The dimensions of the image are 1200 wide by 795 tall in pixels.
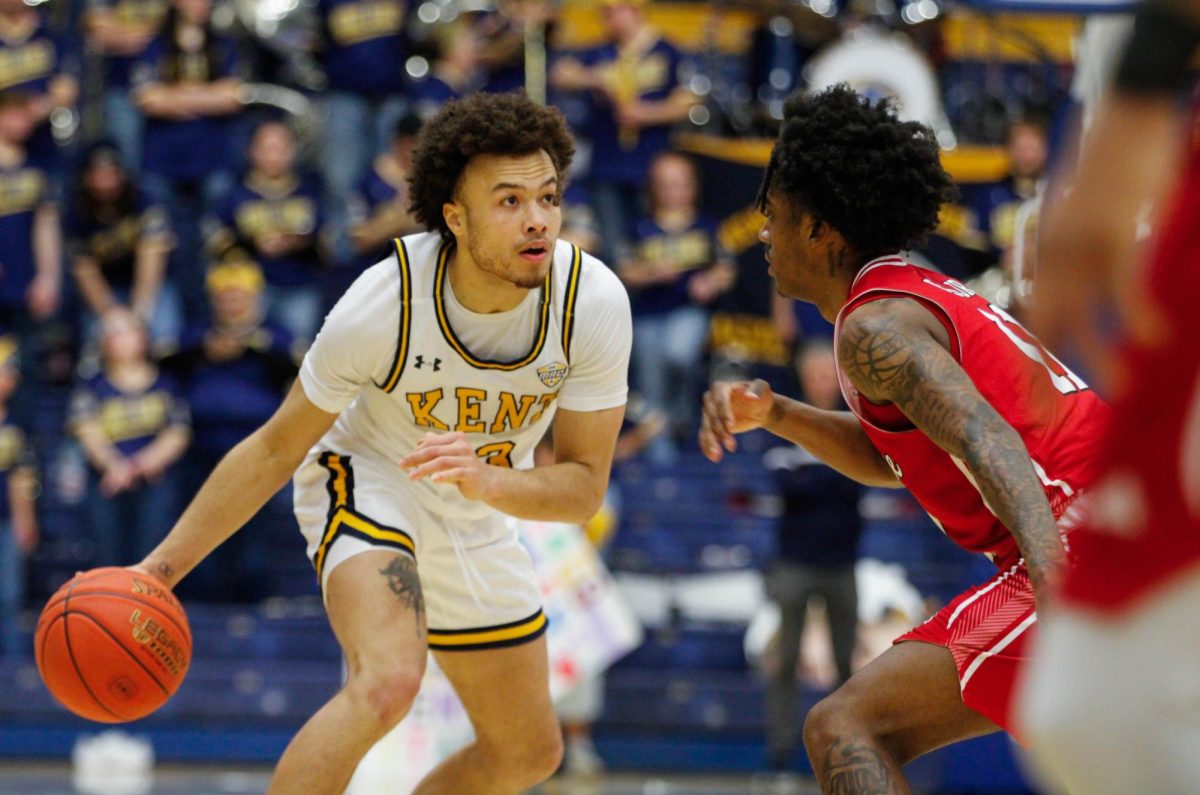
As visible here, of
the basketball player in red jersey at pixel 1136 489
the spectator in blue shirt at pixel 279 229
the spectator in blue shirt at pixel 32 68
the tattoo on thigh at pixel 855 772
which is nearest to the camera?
the basketball player in red jersey at pixel 1136 489

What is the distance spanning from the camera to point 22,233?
9.19 meters

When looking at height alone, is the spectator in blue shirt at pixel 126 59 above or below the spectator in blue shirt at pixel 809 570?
above

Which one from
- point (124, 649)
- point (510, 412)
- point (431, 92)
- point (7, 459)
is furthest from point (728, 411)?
point (431, 92)

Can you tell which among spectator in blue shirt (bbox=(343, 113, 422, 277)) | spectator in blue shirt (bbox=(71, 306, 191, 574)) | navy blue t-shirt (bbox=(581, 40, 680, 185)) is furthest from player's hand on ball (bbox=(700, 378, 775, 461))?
navy blue t-shirt (bbox=(581, 40, 680, 185))

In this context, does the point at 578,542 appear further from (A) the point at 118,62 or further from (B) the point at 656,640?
(A) the point at 118,62

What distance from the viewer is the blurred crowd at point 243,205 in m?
8.78

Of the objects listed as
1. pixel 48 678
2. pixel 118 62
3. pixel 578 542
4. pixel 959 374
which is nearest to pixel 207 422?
pixel 578 542

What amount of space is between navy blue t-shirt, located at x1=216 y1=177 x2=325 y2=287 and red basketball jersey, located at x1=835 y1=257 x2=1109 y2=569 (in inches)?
242

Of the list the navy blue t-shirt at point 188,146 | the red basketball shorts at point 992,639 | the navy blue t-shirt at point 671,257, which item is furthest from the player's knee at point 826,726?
the navy blue t-shirt at point 188,146

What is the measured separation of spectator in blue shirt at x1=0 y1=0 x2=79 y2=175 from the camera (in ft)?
32.0

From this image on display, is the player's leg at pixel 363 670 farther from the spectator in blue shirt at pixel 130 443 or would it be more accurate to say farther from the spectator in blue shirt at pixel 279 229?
the spectator in blue shirt at pixel 279 229

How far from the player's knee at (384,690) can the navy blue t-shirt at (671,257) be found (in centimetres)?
618

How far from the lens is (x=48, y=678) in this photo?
4273 millimetres

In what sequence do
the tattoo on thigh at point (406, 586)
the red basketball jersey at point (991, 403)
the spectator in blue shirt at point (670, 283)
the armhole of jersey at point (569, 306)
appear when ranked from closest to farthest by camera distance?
the red basketball jersey at point (991, 403) < the tattoo on thigh at point (406, 586) < the armhole of jersey at point (569, 306) < the spectator in blue shirt at point (670, 283)
